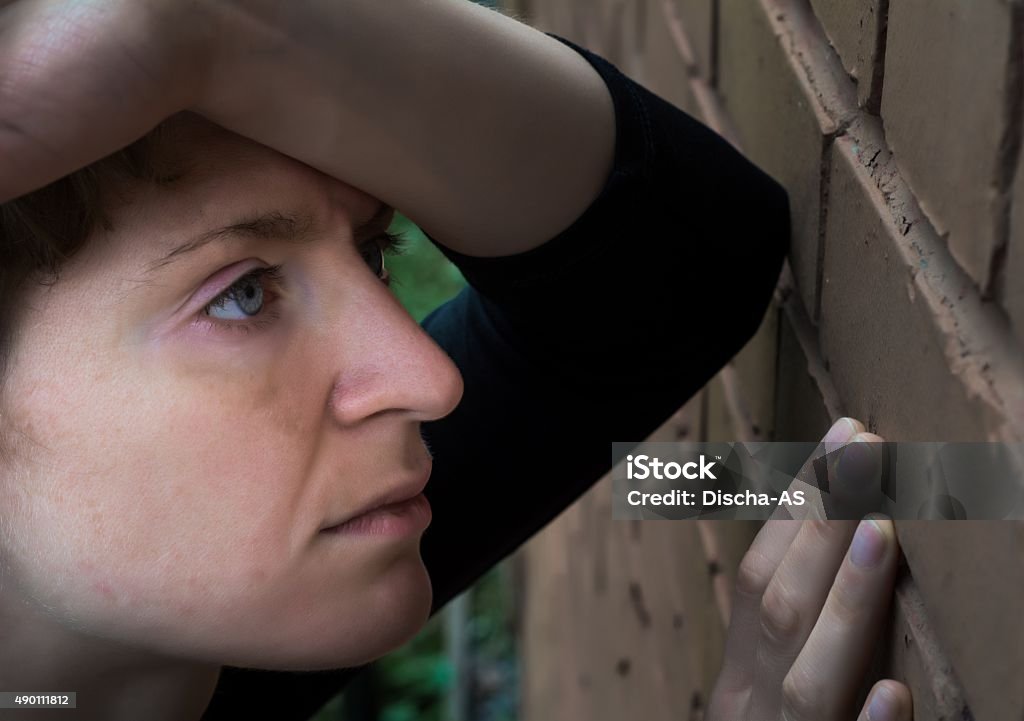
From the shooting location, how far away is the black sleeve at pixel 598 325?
46.7 inches

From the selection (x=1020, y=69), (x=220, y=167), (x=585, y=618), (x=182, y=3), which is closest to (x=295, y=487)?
(x=220, y=167)

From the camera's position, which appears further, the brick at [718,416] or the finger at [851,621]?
the brick at [718,416]

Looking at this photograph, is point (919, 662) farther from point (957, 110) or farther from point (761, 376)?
point (761, 376)

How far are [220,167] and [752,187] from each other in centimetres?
55

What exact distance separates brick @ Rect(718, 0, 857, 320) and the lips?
0.43 meters

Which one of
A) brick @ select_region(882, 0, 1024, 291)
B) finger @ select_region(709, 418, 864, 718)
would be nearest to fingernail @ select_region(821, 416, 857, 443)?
finger @ select_region(709, 418, 864, 718)

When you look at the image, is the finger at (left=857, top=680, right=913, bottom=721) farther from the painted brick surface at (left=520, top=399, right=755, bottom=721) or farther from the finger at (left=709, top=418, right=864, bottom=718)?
the painted brick surface at (left=520, top=399, right=755, bottom=721)

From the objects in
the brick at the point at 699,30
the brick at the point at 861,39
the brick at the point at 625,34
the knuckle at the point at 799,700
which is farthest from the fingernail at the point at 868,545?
the brick at the point at 625,34

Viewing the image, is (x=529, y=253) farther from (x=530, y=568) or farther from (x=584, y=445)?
(x=530, y=568)

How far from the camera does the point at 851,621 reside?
2.96ft

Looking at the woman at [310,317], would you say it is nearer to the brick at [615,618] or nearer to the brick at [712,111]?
the brick at [712,111]

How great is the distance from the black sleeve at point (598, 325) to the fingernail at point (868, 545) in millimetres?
405

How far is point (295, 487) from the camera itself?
1.04 m

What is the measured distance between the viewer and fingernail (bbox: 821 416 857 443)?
958 millimetres
